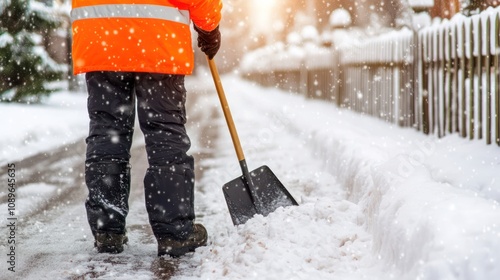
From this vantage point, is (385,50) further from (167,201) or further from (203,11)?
(167,201)

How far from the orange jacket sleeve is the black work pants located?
33 cm

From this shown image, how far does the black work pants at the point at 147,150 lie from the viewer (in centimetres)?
339

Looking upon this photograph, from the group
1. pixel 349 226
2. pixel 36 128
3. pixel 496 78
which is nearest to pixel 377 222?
pixel 349 226

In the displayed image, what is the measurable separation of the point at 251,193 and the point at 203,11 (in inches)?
44.8

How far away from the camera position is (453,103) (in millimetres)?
6211

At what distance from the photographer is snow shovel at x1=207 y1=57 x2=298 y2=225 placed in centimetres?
376

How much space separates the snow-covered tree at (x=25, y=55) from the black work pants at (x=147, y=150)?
11202 mm

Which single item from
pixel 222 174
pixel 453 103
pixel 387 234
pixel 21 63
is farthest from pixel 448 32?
pixel 21 63

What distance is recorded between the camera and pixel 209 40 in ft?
12.1

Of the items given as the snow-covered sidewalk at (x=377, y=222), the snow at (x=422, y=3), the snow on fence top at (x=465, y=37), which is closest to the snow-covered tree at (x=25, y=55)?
the snow at (x=422, y=3)

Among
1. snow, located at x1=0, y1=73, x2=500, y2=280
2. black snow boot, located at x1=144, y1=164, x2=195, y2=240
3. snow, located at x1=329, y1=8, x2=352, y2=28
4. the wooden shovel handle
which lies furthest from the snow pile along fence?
snow, located at x1=329, y1=8, x2=352, y2=28

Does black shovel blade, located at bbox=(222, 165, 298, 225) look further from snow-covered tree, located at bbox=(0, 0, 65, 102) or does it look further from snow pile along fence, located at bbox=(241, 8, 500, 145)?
snow-covered tree, located at bbox=(0, 0, 65, 102)

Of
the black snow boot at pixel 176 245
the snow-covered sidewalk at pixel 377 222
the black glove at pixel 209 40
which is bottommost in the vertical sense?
the black snow boot at pixel 176 245

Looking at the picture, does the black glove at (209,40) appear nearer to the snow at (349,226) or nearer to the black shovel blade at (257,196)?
the black shovel blade at (257,196)
